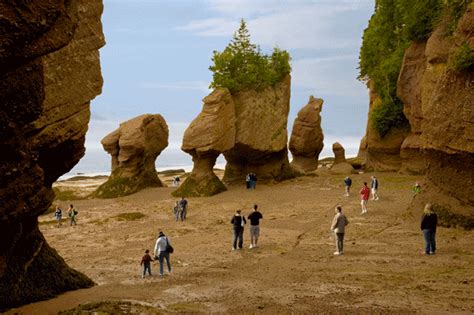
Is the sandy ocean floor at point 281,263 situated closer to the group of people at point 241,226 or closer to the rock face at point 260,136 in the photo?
the group of people at point 241,226

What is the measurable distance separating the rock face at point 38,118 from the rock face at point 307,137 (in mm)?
51289

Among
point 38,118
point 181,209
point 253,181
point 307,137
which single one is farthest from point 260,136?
point 38,118

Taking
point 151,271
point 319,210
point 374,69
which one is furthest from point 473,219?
point 374,69

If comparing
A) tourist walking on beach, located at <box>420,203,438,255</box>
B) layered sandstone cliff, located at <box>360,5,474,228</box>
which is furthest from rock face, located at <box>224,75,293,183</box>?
tourist walking on beach, located at <box>420,203,438,255</box>

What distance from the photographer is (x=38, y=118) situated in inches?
462

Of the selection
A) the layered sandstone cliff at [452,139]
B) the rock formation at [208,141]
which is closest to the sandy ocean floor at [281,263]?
the layered sandstone cliff at [452,139]

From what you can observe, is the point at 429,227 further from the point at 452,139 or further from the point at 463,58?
the point at 463,58

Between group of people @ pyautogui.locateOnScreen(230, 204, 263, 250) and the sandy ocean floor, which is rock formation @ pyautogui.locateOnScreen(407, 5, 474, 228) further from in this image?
group of people @ pyautogui.locateOnScreen(230, 204, 263, 250)

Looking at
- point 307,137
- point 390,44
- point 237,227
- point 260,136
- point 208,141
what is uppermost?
point 390,44

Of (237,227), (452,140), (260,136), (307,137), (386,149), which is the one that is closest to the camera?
(237,227)

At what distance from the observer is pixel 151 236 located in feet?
97.7

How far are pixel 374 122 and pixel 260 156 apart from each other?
1646 cm

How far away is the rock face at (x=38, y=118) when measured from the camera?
9602 millimetres

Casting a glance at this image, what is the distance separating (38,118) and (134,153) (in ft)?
134
